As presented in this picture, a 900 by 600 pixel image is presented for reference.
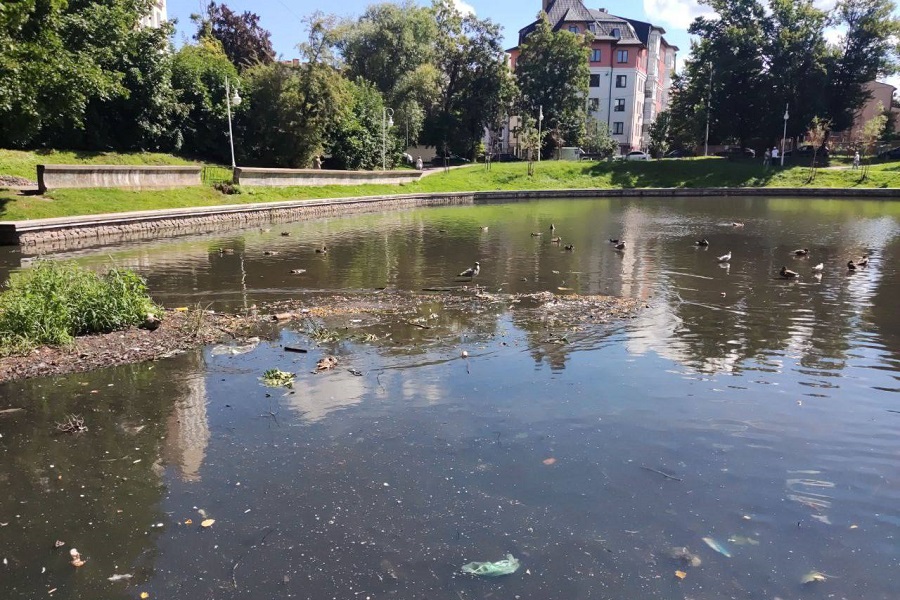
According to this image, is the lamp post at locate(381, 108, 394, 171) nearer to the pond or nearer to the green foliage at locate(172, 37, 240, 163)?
the green foliage at locate(172, 37, 240, 163)

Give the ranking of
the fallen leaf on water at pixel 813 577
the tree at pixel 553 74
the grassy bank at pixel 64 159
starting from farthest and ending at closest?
the tree at pixel 553 74 → the grassy bank at pixel 64 159 → the fallen leaf on water at pixel 813 577

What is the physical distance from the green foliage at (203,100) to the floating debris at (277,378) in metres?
36.2

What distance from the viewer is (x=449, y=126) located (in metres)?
64.4

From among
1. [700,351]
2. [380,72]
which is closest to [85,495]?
[700,351]

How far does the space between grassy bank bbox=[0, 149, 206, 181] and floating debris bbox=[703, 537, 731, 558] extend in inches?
1269

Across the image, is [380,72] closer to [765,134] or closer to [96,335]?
[765,134]

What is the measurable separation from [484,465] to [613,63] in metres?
84.1

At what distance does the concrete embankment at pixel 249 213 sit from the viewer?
2192 cm

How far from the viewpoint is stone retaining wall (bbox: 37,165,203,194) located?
26.2m

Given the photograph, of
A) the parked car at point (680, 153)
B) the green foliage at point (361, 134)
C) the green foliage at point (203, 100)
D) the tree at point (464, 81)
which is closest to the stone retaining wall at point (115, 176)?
the green foliage at point (203, 100)

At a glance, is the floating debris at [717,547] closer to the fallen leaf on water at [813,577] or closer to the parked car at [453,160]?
the fallen leaf on water at [813,577]

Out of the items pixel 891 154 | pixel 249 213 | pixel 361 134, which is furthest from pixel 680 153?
pixel 249 213

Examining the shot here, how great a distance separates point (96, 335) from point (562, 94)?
63.9 m

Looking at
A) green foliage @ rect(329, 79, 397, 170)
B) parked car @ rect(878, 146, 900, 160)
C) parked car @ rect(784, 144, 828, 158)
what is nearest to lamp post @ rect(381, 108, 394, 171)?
green foliage @ rect(329, 79, 397, 170)
